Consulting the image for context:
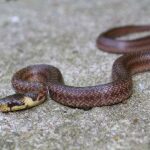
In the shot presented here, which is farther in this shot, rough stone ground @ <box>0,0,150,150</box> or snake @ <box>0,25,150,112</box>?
snake @ <box>0,25,150,112</box>

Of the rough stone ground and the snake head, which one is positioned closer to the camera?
the rough stone ground

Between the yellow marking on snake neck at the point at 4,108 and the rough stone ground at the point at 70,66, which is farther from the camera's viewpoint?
the yellow marking on snake neck at the point at 4,108

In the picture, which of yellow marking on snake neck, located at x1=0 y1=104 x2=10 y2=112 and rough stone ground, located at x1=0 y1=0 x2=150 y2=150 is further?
yellow marking on snake neck, located at x1=0 y1=104 x2=10 y2=112

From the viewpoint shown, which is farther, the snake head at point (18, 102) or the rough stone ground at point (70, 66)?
the snake head at point (18, 102)

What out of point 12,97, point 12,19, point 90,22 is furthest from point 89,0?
point 12,97

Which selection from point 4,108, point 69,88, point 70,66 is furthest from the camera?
point 70,66

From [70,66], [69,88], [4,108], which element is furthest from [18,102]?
[70,66]

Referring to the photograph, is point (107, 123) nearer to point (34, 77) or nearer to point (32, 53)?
point (34, 77)

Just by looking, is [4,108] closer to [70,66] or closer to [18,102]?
[18,102]
